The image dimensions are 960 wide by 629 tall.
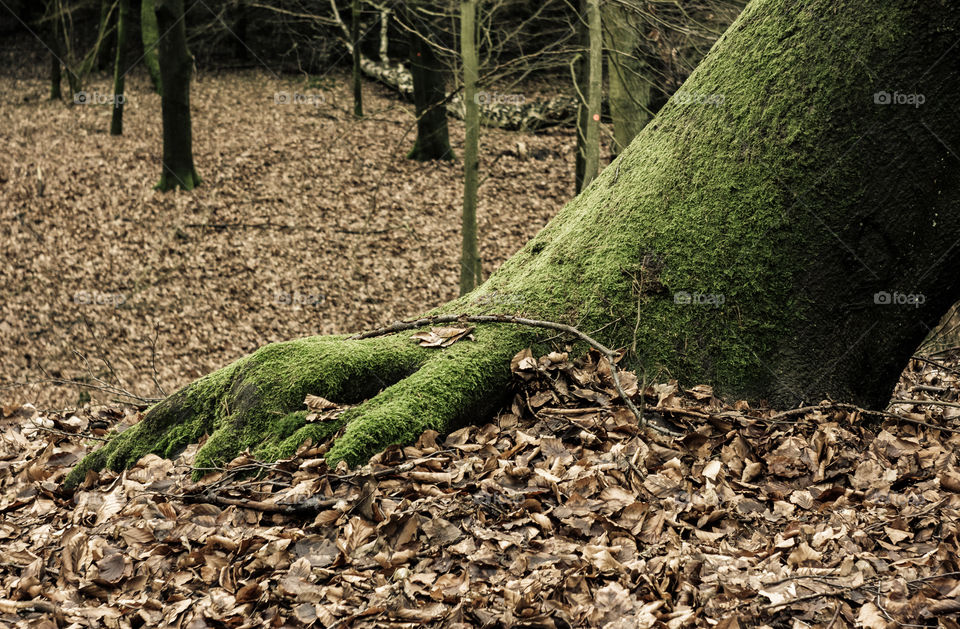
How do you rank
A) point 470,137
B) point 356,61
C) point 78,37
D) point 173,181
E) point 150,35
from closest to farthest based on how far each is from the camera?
point 470,137
point 173,181
point 150,35
point 356,61
point 78,37

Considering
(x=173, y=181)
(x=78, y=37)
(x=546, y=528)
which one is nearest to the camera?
(x=546, y=528)

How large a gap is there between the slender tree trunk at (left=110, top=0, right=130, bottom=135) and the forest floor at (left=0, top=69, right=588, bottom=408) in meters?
0.38

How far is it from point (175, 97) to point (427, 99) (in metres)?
5.44

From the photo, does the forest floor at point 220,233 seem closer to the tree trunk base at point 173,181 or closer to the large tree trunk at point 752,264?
the tree trunk base at point 173,181

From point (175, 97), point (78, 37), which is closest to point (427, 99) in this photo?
point (175, 97)

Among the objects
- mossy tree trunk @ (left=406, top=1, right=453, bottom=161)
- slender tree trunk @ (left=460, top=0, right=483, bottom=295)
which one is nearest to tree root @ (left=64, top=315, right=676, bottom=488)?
slender tree trunk @ (left=460, top=0, right=483, bottom=295)

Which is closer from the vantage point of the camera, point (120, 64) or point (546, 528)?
point (546, 528)

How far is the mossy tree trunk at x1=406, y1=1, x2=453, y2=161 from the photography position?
1536 cm

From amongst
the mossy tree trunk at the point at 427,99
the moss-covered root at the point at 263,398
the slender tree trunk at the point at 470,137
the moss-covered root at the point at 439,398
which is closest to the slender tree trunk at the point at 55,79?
the mossy tree trunk at the point at 427,99

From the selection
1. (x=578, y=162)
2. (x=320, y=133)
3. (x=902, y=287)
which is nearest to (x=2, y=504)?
(x=902, y=287)

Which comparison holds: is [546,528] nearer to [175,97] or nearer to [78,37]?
[175,97]

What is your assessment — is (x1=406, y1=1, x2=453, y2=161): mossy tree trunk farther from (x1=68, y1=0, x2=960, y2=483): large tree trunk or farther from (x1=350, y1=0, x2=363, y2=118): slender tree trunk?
(x1=68, y1=0, x2=960, y2=483): large tree trunk

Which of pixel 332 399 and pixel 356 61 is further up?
pixel 356 61

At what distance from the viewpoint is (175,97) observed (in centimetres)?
1326
